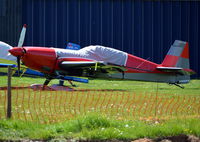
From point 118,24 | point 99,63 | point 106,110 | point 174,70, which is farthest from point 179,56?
point 118,24

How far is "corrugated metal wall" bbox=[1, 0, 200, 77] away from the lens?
2880 cm

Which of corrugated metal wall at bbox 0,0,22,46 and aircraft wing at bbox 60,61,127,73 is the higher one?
corrugated metal wall at bbox 0,0,22,46

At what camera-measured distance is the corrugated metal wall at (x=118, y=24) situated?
28.8 meters

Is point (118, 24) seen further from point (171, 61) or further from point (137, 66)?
point (137, 66)

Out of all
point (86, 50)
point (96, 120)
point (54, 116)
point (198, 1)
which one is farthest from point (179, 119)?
point (198, 1)

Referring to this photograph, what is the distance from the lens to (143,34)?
97.4ft

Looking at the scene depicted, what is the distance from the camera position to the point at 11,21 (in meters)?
27.8

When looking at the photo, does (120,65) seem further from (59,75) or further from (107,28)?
(107,28)

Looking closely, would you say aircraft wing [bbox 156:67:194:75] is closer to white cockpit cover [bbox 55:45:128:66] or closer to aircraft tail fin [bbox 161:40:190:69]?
aircraft tail fin [bbox 161:40:190:69]

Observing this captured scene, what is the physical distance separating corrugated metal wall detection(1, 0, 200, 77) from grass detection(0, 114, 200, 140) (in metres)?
22.3

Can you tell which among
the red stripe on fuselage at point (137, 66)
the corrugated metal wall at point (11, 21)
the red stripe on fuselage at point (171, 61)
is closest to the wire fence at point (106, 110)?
the red stripe on fuselage at point (137, 66)

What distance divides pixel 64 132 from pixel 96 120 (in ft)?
2.05

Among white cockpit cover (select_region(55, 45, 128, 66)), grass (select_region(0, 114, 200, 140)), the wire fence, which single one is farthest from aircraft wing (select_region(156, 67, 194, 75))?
grass (select_region(0, 114, 200, 140))

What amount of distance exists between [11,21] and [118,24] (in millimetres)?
7413
